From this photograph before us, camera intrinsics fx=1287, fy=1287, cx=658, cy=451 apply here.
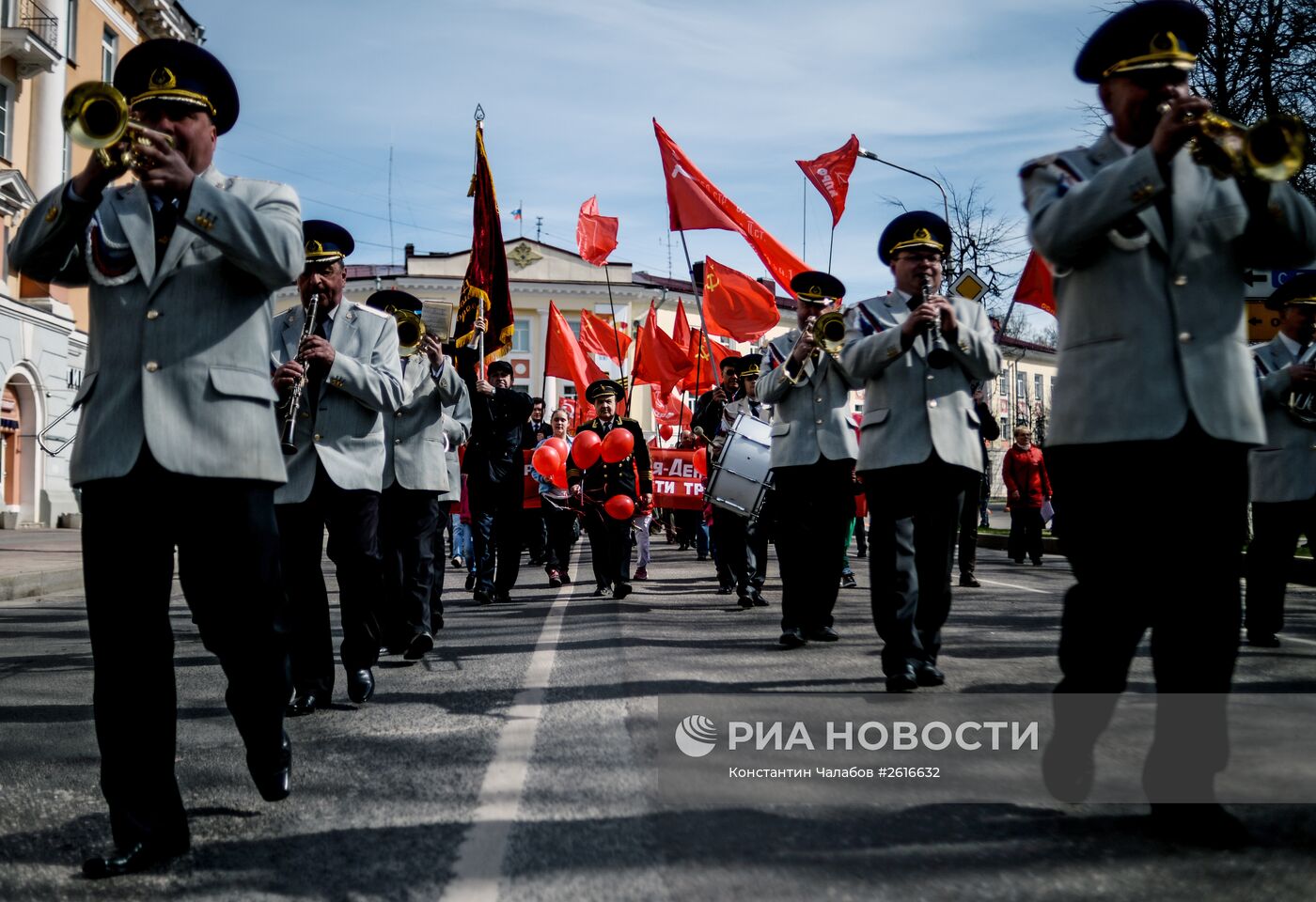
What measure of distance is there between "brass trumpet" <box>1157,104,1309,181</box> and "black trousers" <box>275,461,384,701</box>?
3.80 metres

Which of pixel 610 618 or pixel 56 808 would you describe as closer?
pixel 56 808

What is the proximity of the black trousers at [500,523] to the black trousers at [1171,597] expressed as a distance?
8.47 metres

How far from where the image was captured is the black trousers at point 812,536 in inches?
302

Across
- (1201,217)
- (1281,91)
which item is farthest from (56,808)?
(1281,91)

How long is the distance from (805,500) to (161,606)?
5.07 meters

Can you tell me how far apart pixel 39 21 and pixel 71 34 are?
1884mm

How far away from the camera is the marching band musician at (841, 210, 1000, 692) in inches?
225

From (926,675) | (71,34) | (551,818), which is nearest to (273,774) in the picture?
(551,818)

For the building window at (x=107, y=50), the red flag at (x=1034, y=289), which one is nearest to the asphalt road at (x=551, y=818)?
the red flag at (x=1034, y=289)

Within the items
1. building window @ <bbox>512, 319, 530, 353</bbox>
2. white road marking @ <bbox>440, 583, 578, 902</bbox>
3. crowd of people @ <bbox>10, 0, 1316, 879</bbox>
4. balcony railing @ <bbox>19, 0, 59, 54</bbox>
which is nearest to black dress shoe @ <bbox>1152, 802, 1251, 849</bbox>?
crowd of people @ <bbox>10, 0, 1316, 879</bbox>

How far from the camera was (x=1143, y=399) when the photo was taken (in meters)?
3.40

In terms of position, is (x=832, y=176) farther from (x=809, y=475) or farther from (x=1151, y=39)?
(x=1151, y=39)

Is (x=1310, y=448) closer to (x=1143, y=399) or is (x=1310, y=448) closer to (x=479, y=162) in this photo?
(x=1143, y=399)

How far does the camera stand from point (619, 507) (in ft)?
41.0
